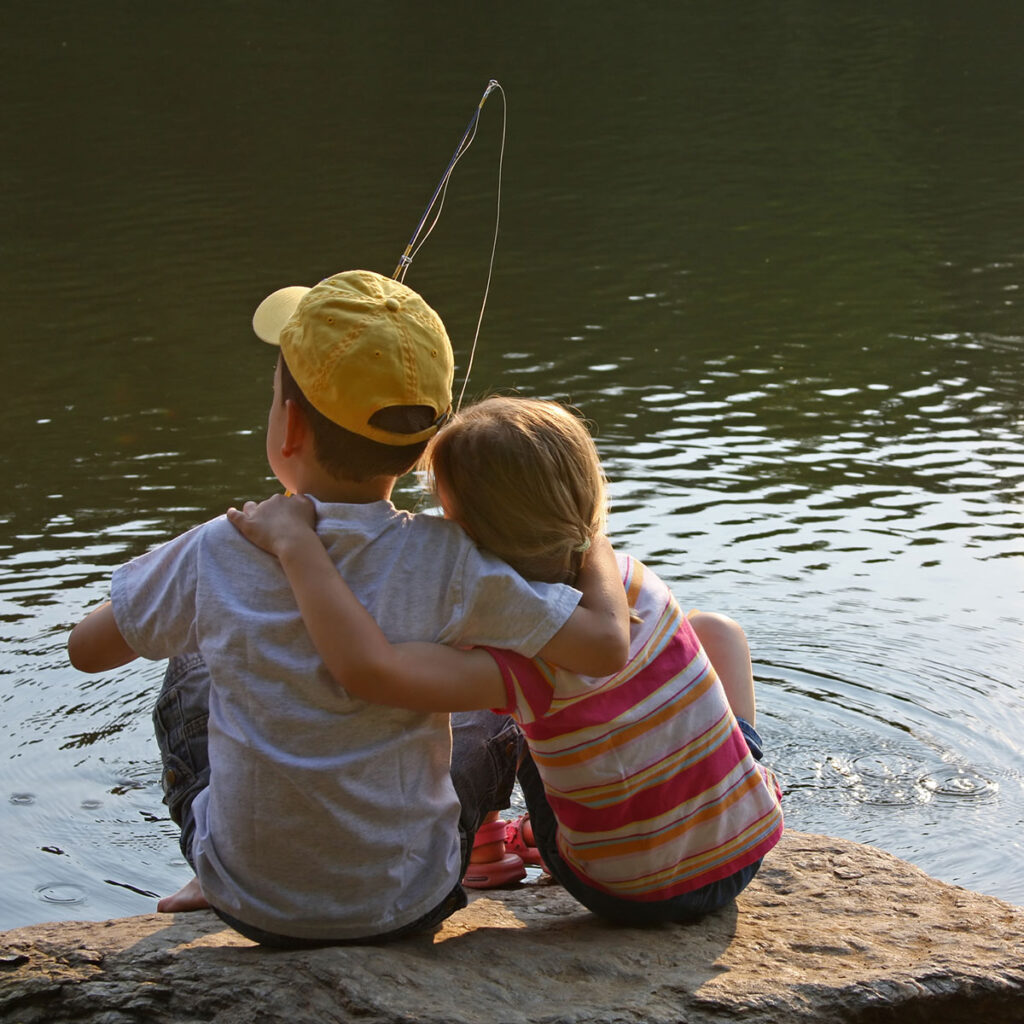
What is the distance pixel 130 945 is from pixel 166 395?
4575mm

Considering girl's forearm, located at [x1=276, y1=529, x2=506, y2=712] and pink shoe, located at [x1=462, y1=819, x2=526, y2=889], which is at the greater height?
girl's forearm, located at [x1=276, y1=529, x2=506, y2=712]

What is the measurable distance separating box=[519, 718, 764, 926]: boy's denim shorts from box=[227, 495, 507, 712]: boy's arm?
0.42m

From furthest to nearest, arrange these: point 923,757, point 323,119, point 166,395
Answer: point 323,119, point 166,395, point 923,757

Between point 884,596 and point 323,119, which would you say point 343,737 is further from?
point 323,119

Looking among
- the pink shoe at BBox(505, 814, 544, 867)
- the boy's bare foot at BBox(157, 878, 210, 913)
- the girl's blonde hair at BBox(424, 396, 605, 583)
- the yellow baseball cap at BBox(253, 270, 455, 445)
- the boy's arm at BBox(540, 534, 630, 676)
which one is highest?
the yellow baseball cap at BBox(253, 270, 455, 445)

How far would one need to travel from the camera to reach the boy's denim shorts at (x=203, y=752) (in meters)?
2.25

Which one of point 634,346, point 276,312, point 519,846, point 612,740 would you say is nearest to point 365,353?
point 276,312

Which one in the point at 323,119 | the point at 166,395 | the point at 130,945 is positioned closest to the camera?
the point at 130,945

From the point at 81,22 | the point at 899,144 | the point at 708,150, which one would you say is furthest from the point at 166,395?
the point at 81,22

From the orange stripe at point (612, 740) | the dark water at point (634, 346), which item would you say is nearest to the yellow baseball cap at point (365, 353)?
the orange stripe at point (612, 740)

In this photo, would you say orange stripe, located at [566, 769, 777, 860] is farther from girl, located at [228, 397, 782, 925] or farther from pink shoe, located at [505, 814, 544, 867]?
pink shoe, located at [505, 814, 544, 867]

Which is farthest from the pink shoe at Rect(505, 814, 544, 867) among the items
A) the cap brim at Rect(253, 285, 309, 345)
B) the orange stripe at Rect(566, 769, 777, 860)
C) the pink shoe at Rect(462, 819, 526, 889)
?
the cap brim at Rect(253, 285, 309, 345)

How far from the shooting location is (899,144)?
12.2 meters

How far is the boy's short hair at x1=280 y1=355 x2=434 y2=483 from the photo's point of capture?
78.7 inches
